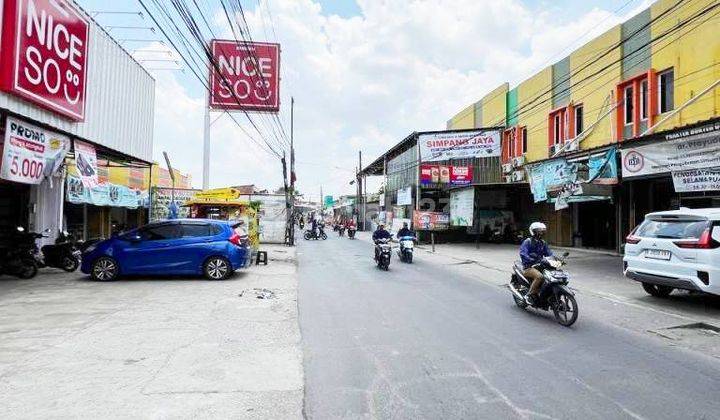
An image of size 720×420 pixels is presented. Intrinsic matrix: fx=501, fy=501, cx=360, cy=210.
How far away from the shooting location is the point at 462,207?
28016 millimetres

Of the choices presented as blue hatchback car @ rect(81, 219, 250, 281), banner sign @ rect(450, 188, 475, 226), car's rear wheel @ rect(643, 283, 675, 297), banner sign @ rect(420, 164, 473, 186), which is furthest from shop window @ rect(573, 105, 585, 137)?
blue hatchback car @ rect(81, 219, 250, 281)

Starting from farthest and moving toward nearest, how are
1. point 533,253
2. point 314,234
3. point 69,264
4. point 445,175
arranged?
point 314,234 → point 445,175 → point 69,264 → point 533,253

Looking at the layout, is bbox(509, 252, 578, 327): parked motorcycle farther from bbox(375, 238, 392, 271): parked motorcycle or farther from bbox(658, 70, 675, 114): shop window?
bbox(658, 70, 675, 114): shop window

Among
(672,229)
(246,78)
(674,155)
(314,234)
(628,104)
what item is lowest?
(314,234)

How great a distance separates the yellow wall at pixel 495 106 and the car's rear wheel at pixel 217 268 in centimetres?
2205

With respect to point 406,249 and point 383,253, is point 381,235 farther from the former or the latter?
point 406,249

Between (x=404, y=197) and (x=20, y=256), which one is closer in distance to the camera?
(x=20, y=256)

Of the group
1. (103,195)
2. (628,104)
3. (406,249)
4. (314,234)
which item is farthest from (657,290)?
(314,234)

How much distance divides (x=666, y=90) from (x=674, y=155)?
764cm

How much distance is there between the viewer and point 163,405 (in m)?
4.21

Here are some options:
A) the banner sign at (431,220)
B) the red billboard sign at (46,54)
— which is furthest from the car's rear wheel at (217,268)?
the banner sign at (431,220)

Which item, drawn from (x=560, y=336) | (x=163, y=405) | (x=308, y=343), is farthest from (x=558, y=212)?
(x=163, y=405)

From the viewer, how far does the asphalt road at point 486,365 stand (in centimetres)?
423

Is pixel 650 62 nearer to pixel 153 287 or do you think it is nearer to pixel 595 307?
pixel 595 307
